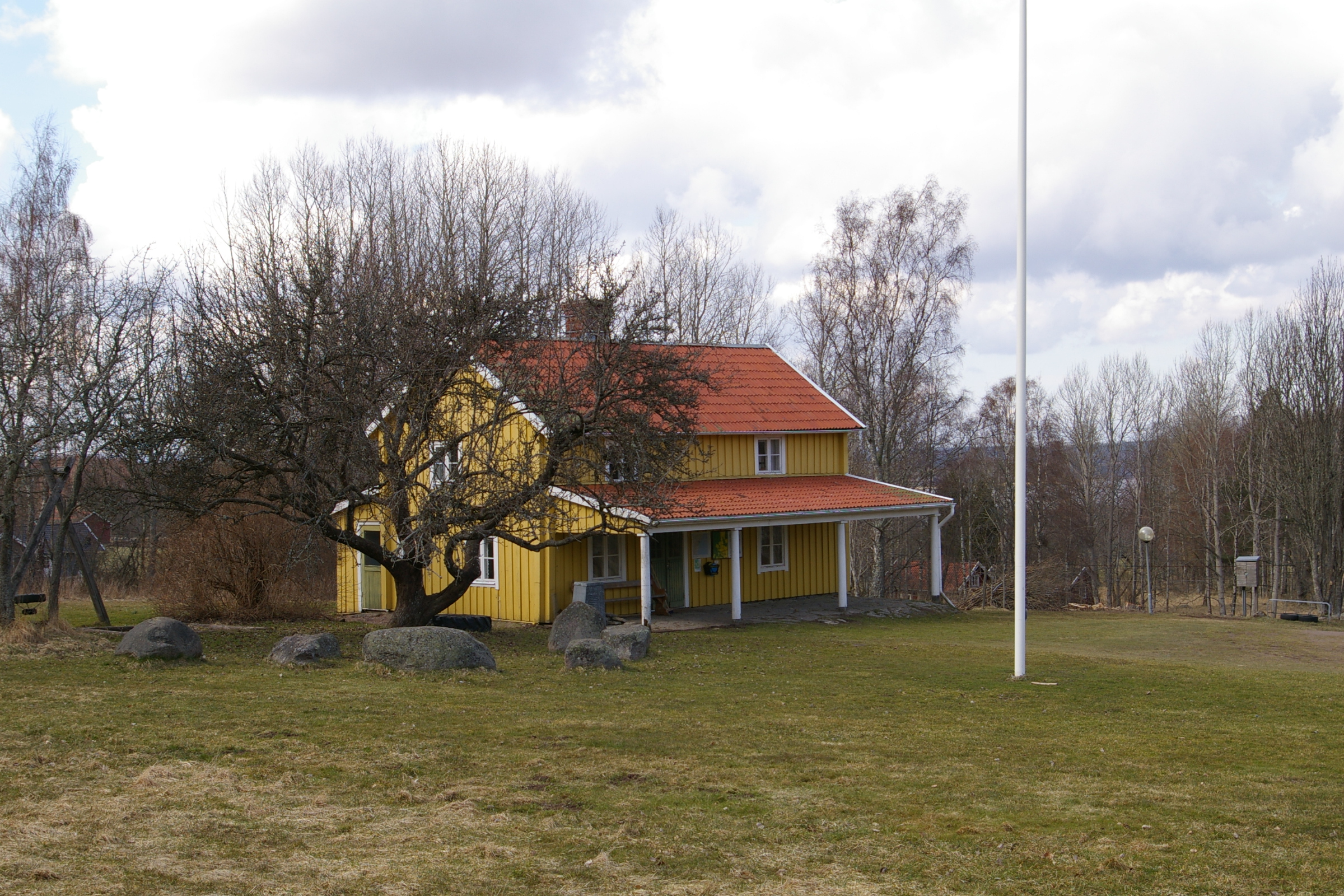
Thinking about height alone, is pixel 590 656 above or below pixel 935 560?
below

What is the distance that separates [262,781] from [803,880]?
4055 mm

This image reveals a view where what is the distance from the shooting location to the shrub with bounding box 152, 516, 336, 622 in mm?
21703

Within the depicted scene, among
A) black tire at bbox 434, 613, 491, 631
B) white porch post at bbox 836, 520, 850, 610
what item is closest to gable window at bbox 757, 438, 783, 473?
white porch post at bbox 836, 520, 850, 610

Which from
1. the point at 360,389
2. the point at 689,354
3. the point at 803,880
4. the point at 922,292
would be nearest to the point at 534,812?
the point at 803,880

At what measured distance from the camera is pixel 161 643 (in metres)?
13.3

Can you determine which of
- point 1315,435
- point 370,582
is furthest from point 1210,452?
point 370,582

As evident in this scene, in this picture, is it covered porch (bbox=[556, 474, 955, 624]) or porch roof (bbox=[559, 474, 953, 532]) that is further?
covered porch (bbox=[556, 474, 955, 624])

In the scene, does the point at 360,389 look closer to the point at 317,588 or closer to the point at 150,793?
the point at 150,793

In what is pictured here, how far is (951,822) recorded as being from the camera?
22.5ft

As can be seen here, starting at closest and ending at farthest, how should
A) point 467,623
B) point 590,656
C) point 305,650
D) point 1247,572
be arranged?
point 305,650 < point 590,656 < point 467,623 < point 1247,572

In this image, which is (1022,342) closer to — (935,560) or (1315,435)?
(935,560)

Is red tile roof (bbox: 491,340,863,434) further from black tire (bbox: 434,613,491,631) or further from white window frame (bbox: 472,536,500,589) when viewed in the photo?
black tire (bbox: 434,613,491,631)

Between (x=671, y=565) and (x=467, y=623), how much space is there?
580 cm

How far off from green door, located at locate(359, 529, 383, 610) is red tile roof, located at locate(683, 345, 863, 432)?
8725mm
